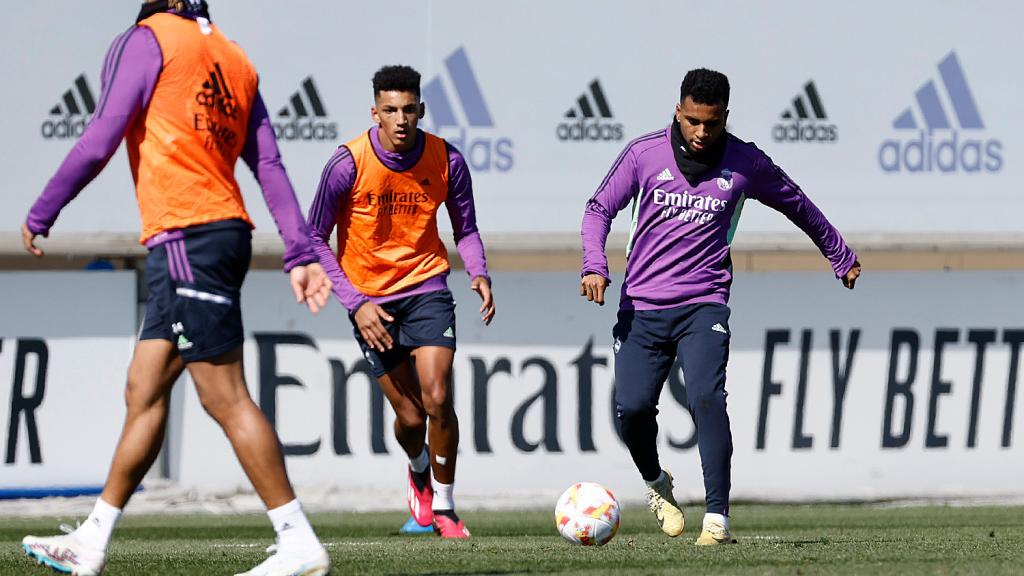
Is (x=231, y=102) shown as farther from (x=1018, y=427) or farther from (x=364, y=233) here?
(x=1018, y=427)

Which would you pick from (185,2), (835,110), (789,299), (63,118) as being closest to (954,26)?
(835,110)

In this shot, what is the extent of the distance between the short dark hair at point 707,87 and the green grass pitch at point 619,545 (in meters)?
1.88

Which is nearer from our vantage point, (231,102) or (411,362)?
(231,102)

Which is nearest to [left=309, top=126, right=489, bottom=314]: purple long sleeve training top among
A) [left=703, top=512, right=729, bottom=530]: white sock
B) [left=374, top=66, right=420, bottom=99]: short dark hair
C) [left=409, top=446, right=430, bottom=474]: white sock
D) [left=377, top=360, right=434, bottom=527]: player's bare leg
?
[left=374, top=66, right=420, bottom=99]: short dark hair

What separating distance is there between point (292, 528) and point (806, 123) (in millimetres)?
7663

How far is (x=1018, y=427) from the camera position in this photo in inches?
461

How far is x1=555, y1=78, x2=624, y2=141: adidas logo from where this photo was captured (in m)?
11.8

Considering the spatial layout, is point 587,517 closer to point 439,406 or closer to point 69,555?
point 439,406

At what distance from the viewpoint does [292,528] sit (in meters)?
5.00

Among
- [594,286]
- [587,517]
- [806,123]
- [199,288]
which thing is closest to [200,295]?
[199,288]

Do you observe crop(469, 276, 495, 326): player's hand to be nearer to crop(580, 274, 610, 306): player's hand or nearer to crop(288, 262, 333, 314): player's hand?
crop(580, 274, 610, 306): player's hand

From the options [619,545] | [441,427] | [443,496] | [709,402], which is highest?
[709,402]

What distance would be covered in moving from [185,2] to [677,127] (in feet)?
9.06

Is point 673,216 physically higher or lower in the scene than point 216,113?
lower
